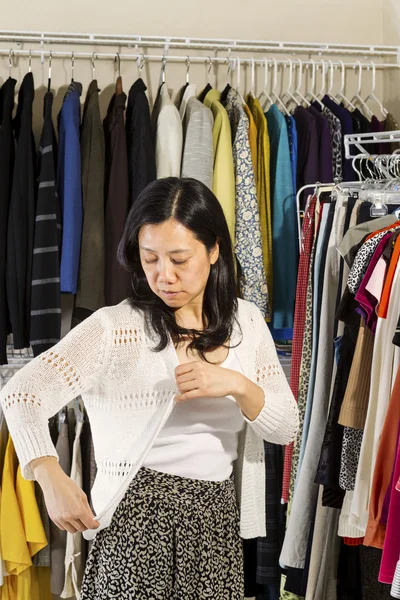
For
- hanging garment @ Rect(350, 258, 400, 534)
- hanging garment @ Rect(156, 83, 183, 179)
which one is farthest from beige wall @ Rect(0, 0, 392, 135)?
hanging garment @ Rect(350, 258, 400, 534)

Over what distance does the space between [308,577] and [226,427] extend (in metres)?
0.91

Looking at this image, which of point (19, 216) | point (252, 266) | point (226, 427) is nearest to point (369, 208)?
point (252, 266)

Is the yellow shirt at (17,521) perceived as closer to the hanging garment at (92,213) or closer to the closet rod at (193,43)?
the hanging garment at (92,213)

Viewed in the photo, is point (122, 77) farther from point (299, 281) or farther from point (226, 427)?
point (226, 427)

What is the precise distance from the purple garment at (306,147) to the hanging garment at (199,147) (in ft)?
1.14

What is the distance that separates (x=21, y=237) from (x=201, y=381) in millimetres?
1516

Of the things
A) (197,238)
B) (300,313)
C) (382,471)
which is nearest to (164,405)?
(197,238)

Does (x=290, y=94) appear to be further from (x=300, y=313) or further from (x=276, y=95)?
(x=300, y=313)

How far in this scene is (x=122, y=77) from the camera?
9.96 ft

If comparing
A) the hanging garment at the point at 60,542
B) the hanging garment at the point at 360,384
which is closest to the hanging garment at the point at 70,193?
the hanging garment at the point at 60,542

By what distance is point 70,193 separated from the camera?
8.72 ft

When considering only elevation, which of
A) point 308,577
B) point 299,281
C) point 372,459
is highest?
point 299,281

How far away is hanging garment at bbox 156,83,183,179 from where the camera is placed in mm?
2709

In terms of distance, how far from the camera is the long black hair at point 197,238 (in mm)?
1402
